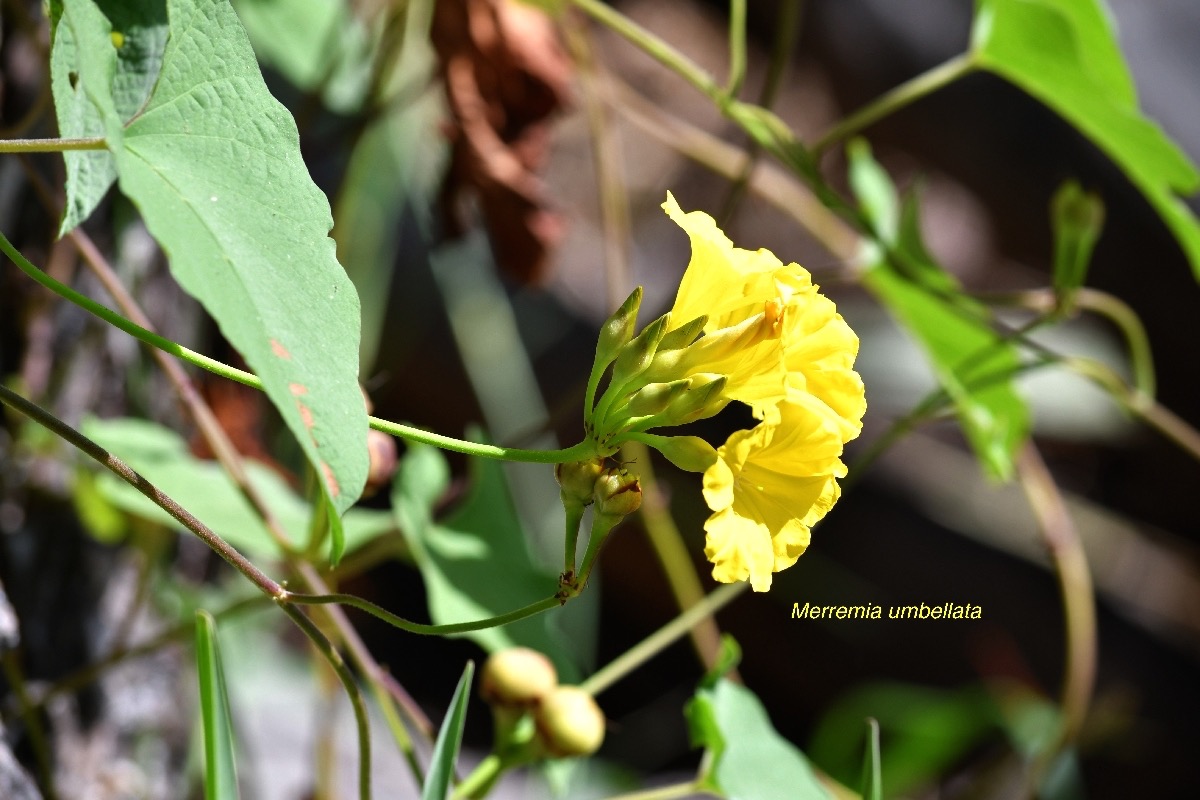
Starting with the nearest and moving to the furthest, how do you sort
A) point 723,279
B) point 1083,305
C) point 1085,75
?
point 723,279, point 1085,75, point 1083,305

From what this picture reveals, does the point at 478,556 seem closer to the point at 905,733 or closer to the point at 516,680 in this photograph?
the point at 516,680

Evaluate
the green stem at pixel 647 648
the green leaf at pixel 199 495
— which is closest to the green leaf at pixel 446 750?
the green stem at pixel 647 648

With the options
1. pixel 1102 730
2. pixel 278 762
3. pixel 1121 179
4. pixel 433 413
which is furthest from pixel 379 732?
pixel 1121 179

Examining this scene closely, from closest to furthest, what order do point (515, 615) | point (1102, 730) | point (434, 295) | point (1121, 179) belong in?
point (515, 615), point (1102, 730), point (434, 295), point (1121, 179)

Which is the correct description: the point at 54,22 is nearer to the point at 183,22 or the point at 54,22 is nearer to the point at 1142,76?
the point at 183,22

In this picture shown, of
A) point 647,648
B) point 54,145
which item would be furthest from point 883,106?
point 54,145
